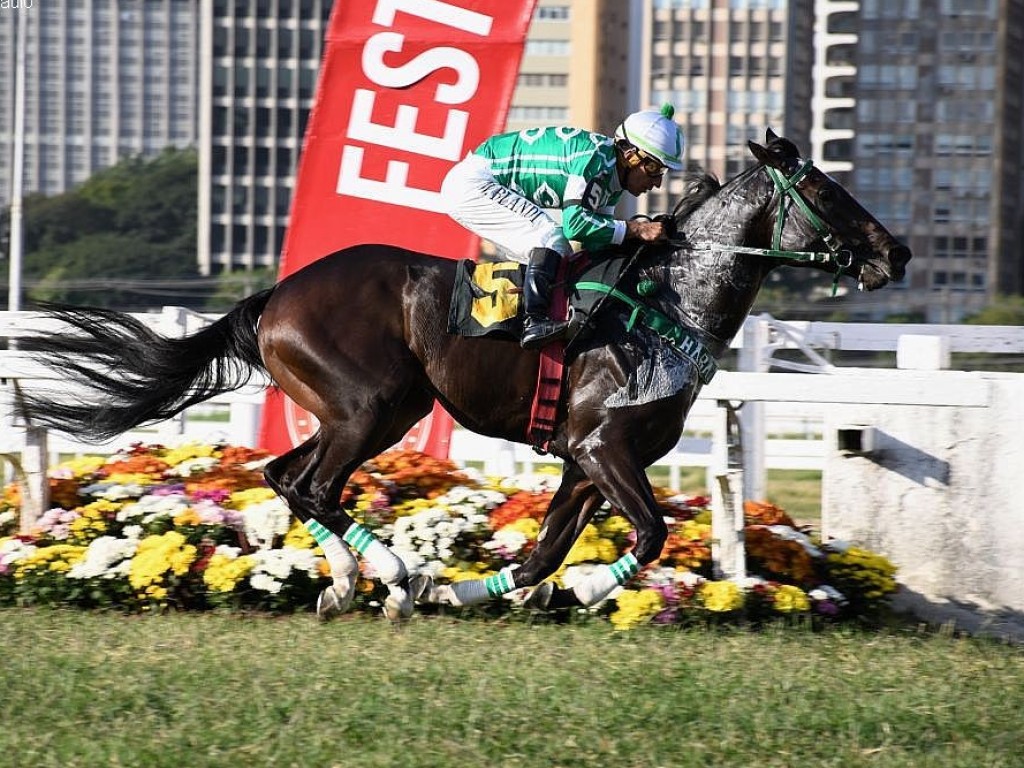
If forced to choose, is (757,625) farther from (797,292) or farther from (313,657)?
(797,292)

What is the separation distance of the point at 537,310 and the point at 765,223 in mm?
933

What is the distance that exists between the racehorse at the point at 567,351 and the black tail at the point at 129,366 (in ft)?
1.03

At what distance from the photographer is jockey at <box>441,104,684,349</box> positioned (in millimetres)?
5332

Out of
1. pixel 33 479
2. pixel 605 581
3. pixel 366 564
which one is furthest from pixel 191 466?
pixel 605 581

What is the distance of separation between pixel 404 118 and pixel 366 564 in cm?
278

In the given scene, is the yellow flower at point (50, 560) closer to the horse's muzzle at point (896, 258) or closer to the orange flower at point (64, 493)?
the orange flower at point (64, 493)

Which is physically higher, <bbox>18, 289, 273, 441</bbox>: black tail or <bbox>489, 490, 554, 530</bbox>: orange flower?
<bbox>18, 289, 273, 441</bbox>: black tail

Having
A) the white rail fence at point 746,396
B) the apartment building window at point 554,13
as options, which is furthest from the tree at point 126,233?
the white rail fence at point 746,396

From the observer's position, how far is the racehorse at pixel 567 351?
5.39 metres

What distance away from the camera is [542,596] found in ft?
18.4

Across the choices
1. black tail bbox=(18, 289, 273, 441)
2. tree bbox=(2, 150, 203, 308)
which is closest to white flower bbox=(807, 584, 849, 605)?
black tail bbox=(18, 289, 273, 441)

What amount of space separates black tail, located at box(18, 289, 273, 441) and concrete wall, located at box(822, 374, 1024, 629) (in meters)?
2.41

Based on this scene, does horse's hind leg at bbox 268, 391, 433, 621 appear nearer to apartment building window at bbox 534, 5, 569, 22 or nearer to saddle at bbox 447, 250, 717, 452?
saddle at bbox 447, 250, 717, 452

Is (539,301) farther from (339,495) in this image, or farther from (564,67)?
(564,67)
